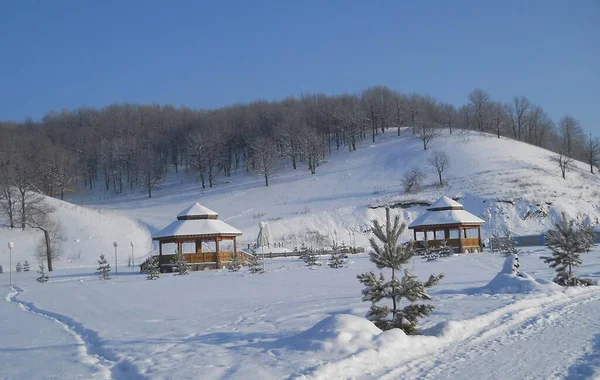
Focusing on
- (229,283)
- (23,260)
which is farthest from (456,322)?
(23,260)

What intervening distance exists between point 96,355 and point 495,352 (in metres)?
6.04

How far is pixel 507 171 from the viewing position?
57625 millimetres

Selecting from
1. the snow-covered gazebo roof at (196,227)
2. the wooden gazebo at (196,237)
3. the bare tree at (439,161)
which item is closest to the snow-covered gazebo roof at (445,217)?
the snow-covered gazebo roof at (196,227)

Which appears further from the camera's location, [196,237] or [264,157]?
[264,157]

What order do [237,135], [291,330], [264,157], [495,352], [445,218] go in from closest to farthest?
[495,352] → [291,330] → [445,218] → [264,157] → [237,135]

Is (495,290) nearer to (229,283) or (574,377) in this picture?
(574,377)

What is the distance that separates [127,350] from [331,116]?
253ft

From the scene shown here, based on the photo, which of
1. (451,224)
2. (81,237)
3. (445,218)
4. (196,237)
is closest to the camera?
(196,237)

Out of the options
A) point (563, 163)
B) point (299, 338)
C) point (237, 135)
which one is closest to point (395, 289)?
point (299, 338)

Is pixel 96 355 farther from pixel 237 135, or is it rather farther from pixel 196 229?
pixel 237 135

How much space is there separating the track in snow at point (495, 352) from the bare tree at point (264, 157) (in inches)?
2139

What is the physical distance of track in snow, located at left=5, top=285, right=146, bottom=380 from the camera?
7352 mm

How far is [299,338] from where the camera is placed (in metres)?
8.66

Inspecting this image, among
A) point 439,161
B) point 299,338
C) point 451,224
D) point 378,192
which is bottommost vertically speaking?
point 299,338
